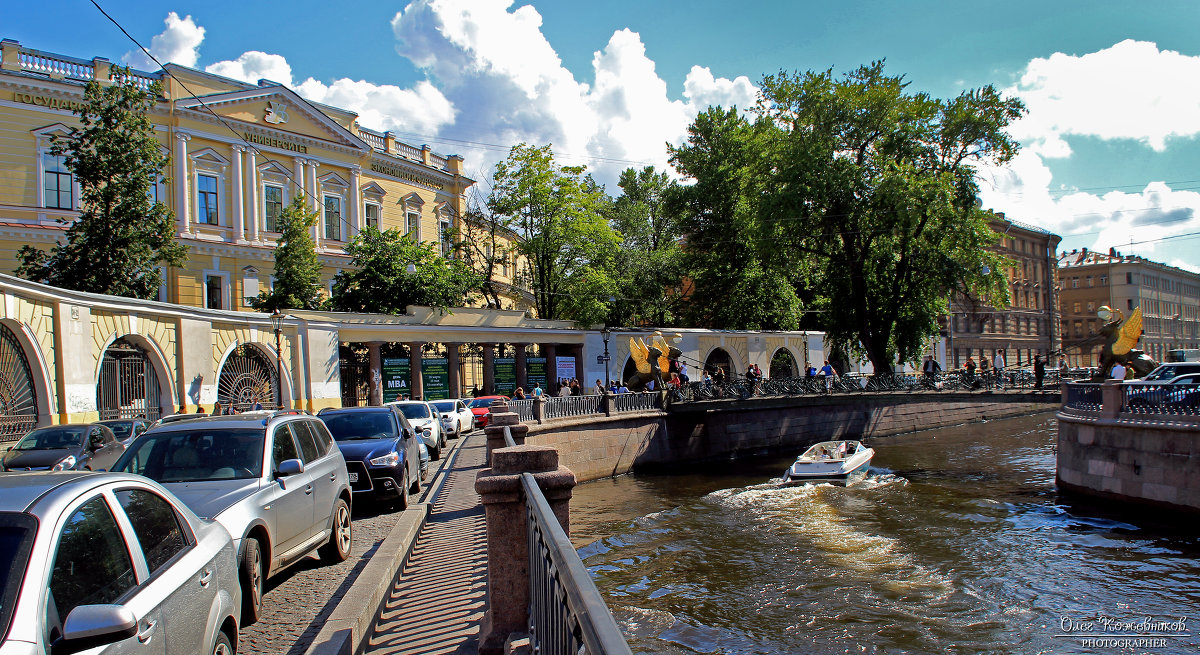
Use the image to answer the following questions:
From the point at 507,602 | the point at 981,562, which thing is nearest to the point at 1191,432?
the point at 981,562

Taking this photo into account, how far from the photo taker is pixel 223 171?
33906 millimetres

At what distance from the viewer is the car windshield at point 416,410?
21.1m

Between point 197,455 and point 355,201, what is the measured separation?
33.3m

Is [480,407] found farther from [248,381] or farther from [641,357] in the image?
[248,381]

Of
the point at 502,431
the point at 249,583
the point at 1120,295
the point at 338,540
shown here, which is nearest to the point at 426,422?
the point at 502,431

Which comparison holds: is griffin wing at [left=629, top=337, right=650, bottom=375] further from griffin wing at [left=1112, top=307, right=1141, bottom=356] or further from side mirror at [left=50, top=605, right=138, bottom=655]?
side mirror at [left=50, top=605, right=138, bottom=655]

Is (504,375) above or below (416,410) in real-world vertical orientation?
above

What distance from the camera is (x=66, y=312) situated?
17297 mm

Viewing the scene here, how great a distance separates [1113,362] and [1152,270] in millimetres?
86041

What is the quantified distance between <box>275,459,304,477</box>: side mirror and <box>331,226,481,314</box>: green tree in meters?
24.7

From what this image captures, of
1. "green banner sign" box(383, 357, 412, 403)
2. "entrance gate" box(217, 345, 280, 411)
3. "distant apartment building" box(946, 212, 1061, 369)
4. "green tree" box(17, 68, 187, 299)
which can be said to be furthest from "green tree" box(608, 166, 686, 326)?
"distant apartment building" box(946, 212, 1061, 369)

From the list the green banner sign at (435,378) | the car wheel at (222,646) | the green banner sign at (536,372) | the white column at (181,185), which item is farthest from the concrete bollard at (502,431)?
the white column at (181,185)

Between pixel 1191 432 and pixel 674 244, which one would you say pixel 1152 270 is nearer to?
pixel 674 244

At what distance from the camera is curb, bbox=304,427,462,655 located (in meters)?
5.18
